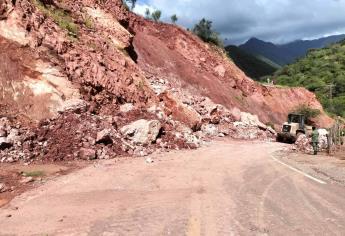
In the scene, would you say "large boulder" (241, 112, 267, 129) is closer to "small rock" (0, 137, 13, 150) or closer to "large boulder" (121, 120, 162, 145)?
"large boulder" (121, 120, 162, 145)

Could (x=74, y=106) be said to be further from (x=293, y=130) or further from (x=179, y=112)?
(x=293, y=130)

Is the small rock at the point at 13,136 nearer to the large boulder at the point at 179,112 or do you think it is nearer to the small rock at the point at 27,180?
the small rock at the point at 27,180

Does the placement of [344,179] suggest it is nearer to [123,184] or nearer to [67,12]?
[123,184]

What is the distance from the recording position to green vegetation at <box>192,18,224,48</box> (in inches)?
2196

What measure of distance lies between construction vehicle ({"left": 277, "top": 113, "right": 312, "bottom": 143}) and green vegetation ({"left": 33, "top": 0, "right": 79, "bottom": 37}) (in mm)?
15555

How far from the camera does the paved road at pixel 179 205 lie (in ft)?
23.6

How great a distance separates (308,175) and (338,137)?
15.2m

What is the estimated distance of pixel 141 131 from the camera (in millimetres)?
20047

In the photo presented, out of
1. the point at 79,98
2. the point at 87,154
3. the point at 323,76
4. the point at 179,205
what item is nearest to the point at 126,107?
the point at 79,98

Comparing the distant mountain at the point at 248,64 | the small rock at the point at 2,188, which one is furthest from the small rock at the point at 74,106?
the distant mountain at the point at 248,64

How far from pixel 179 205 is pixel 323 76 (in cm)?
9596

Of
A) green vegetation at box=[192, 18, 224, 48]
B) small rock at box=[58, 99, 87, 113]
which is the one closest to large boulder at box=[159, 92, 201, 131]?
small rock at box=[58, 99, 87, 113]

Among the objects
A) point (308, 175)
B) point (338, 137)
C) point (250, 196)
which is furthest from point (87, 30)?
point (250, 196)

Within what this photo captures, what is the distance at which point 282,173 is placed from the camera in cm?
1380
